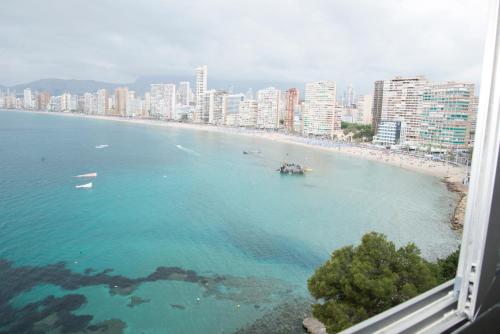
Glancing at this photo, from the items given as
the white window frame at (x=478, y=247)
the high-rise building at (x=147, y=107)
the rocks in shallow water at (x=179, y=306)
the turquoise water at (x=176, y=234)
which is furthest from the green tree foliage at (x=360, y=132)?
the high-rise building at (x=147, y=107)

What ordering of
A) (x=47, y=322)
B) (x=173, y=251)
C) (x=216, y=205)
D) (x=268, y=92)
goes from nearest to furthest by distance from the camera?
(x=47, y=322), (x=173, y=251), (x=216, y=205), (x=268, y=92)

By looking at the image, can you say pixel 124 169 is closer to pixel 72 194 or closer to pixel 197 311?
pixel 72 194

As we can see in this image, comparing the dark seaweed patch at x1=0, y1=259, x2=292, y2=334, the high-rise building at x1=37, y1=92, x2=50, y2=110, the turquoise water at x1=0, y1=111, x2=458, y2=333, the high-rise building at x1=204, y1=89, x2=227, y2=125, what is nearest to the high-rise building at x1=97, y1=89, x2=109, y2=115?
the high-rise building at x1=37, y1=92, x2=50, y2=110

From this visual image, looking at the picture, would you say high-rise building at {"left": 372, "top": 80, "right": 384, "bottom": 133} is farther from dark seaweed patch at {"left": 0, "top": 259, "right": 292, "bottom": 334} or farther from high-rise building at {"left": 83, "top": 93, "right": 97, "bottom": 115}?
high-rise building at {"left": 83, "top": 93, "right": 97, "bottom": 115}

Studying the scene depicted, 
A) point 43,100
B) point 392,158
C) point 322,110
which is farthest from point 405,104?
point 43,100

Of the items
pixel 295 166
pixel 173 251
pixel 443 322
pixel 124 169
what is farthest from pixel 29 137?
pixel 443 322

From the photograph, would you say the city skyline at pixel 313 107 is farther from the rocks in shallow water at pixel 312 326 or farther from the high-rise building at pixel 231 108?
the rocks in shallow water at pixel 312 326
